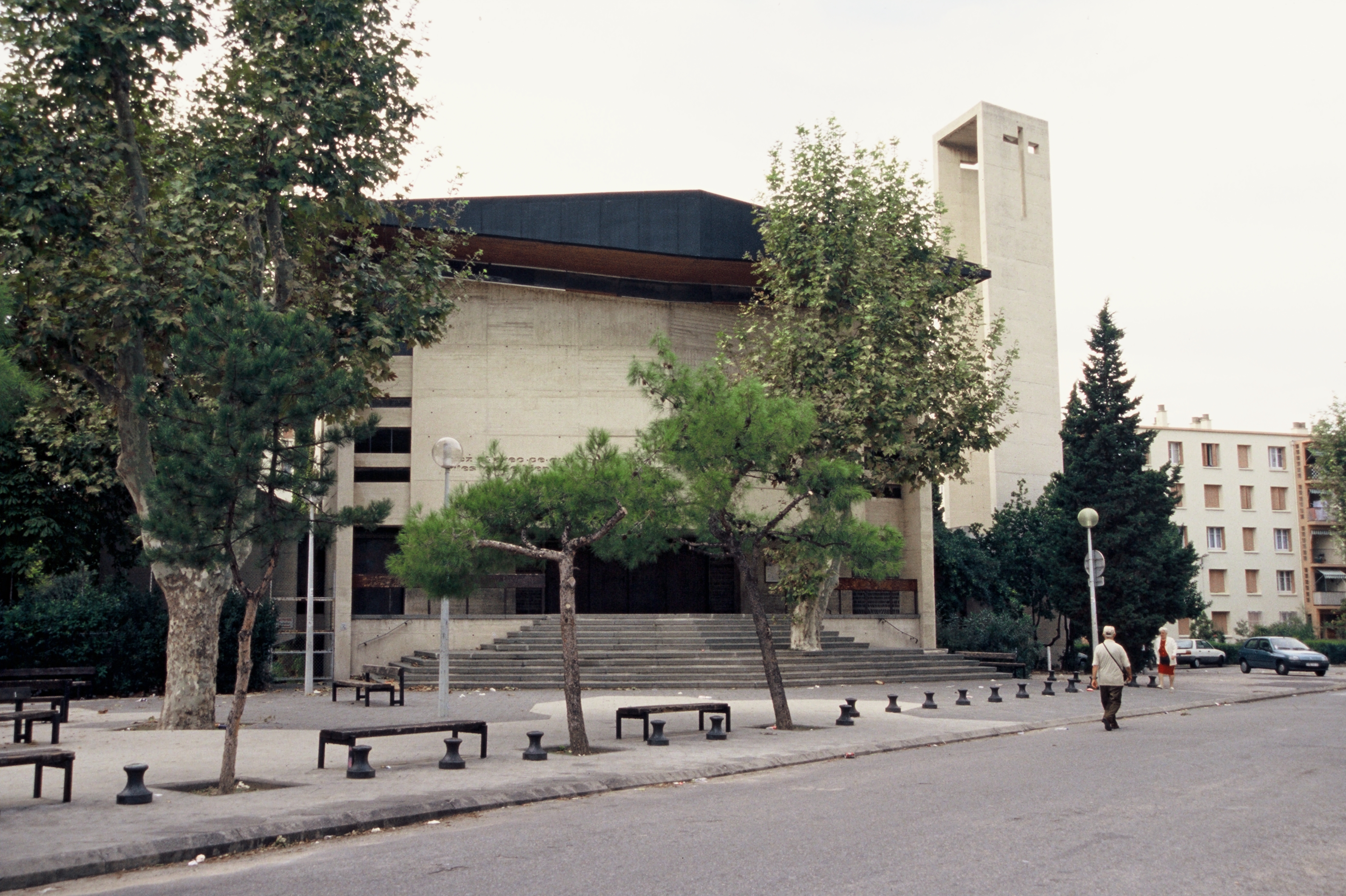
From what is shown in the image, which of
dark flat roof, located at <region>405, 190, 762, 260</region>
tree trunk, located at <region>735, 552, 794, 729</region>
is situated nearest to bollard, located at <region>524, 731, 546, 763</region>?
tree trunk, located at <region>735, 552, 794, 729</region>

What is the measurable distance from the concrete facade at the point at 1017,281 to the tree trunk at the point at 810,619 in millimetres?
22990

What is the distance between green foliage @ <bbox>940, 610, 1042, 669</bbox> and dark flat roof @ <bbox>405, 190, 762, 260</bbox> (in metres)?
14.3

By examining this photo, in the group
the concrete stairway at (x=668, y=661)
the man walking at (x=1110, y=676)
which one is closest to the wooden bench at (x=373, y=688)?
the concrete stairway at (x=668, y=661)

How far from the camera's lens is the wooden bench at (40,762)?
917 centimetres

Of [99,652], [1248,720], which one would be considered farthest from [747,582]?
[99,652]

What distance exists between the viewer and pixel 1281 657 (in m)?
40.4

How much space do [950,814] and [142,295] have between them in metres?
13.1

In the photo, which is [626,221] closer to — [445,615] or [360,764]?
[445,615]

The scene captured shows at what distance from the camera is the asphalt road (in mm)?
6656

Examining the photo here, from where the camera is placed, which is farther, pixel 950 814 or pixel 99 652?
pixel 99 652

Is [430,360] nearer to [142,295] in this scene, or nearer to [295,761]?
[142,295]

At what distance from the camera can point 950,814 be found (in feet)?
29.8

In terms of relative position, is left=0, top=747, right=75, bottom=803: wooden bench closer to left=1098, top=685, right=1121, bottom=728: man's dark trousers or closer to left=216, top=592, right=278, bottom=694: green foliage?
left=1098, top=685, right=1121, bottom=728: man's dark trousers

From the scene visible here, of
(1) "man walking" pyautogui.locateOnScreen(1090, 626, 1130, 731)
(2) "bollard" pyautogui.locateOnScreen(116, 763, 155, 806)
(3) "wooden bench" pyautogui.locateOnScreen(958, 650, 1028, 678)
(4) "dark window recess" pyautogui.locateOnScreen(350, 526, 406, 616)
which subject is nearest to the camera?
(2) "bollard" pyautogui.locateOnScreen(116, 763, 155, 806)
